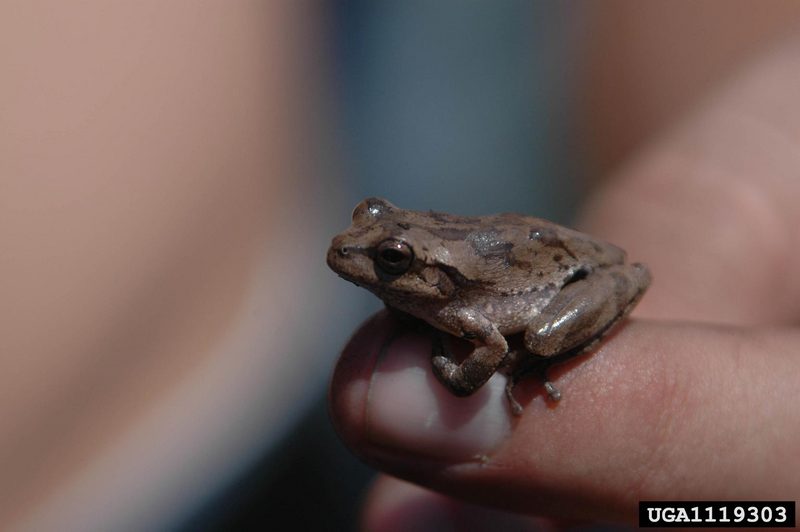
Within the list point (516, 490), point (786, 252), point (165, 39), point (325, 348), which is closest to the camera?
point (516, 490)

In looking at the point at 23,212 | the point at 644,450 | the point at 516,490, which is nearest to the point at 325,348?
the point at 23,212

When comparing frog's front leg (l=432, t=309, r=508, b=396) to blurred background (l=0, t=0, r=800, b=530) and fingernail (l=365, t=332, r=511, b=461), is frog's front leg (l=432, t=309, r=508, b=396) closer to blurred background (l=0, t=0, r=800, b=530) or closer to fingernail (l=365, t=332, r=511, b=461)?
fingernail (l=365, t=332, r=511, b=461)

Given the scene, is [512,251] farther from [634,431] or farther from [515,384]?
[634,431]

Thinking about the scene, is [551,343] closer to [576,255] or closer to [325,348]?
[576,255]

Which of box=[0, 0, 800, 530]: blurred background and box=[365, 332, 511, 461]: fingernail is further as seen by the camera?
box=[0, 0, 800, 530]: blurred background

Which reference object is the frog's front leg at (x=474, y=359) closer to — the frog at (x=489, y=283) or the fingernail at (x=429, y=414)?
the frog at (x=489, y=283)

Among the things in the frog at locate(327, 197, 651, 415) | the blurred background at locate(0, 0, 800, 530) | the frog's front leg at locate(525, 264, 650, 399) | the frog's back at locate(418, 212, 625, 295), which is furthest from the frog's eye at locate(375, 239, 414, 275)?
the blurred background at locate(0, 0, 800, 530)

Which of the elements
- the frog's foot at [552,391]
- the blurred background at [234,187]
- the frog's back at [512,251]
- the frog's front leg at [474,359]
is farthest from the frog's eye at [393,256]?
the blurred background at [234,187]
